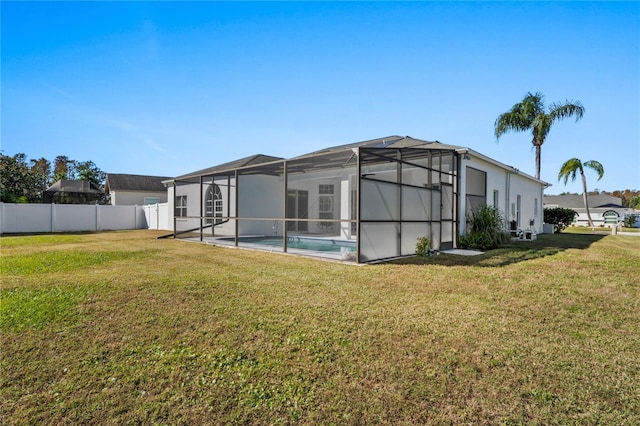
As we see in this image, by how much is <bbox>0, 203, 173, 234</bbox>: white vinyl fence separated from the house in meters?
4.13

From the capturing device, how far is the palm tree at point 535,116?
22.5 metres

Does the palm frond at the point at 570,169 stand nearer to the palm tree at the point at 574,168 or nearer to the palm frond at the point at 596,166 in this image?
the palm tree at the point at 574,168

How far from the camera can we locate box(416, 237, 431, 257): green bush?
9.12 m

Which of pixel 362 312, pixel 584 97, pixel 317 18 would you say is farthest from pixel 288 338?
pixel 584 97

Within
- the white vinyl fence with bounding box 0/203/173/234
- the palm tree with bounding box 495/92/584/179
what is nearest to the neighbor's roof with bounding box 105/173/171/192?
the white vinyl fence with bounding box 0/203/173/234

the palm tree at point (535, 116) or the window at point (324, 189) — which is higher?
the palm tree at point (535, 116)

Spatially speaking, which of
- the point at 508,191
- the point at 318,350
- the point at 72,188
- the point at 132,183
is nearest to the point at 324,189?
the point at 508,191

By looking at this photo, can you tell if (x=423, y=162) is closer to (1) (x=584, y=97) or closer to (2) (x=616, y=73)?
(2) (x=616, y=73)

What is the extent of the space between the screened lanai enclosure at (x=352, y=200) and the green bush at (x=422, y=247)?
155 millimetres

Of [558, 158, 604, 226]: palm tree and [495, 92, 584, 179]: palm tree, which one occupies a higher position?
[495, 92, 584, 179]: palm tree

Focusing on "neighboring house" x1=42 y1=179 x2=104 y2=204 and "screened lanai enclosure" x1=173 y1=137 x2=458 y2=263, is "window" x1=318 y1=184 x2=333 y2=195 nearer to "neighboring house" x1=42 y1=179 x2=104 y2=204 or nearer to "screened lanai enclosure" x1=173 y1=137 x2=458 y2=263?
"screened lanai enclosure" x1=173 y1=137 x2=458 y2=263

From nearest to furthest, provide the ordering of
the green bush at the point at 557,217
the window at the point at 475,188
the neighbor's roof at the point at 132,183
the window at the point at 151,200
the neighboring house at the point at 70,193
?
the window at the point at 475,188 < the green bush at the point at 557,217 < the neighbor's roof at the point at 132,183 < the window at the point at 151,200 < the neighboring house at the point at 70,193

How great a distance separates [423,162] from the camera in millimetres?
10922

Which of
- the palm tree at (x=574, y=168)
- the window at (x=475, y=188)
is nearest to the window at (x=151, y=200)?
the window at (x=475, y=188)
